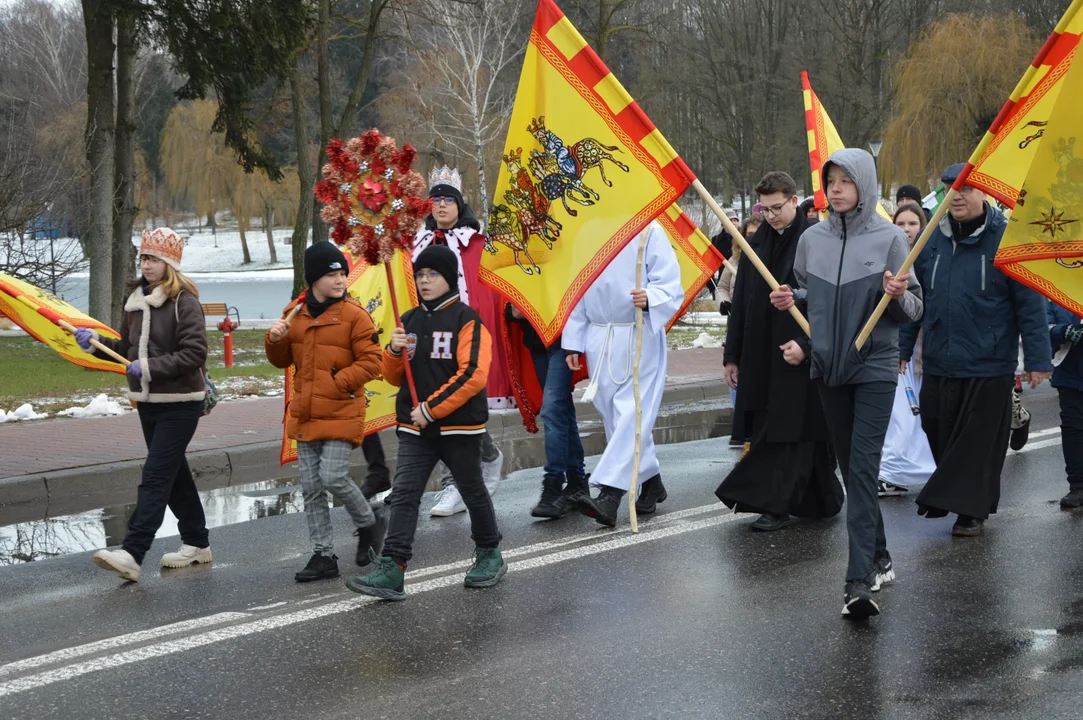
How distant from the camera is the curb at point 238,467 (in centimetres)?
882

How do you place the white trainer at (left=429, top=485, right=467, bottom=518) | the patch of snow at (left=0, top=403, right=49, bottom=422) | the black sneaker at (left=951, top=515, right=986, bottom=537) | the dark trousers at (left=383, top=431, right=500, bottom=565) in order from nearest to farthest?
the dark trousers at (left=383, top=431, right=500, bottom=565), the black sneaker at (left=951, top=515, right=986, bottom=537), the white trainer at (left=429, top=485, right=467, bottom=518), the patch of snow at (left=0, top=403, right=49, bottom=422)

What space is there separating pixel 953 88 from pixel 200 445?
30936 millimetres

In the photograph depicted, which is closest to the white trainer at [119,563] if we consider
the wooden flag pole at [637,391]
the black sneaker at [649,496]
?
the wooden flag pole at [637,391]

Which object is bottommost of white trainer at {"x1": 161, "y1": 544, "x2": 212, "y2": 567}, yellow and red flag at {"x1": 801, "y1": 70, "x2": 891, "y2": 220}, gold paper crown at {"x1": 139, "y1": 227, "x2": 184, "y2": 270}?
white trainer at {"x1": 161, "y1": 544, "x2": 212, "y2": 567}

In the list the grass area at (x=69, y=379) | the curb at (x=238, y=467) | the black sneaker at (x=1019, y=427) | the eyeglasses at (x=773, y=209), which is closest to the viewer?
the eyeglasses at (x=773, y=209)

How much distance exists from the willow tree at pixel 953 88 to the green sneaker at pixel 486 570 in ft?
108

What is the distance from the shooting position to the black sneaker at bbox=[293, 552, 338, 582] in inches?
250

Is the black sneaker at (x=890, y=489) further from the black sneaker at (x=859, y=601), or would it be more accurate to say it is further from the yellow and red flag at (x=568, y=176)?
the black sneaker at (x=859, y=601)

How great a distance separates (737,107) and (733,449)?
38.2m

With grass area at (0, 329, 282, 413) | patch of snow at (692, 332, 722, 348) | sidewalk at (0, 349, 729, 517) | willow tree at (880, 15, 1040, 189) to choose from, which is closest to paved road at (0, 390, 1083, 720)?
sidewalk at (0, 349, 729, 517)

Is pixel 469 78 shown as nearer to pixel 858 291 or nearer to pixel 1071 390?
pixel 1071 390

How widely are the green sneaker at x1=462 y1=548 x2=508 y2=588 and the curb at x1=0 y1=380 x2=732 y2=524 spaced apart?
3.32 metres

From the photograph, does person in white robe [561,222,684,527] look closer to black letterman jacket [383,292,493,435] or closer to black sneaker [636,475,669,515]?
black sneaker [636,475,669,515]

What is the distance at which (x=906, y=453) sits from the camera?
827 centimetres
